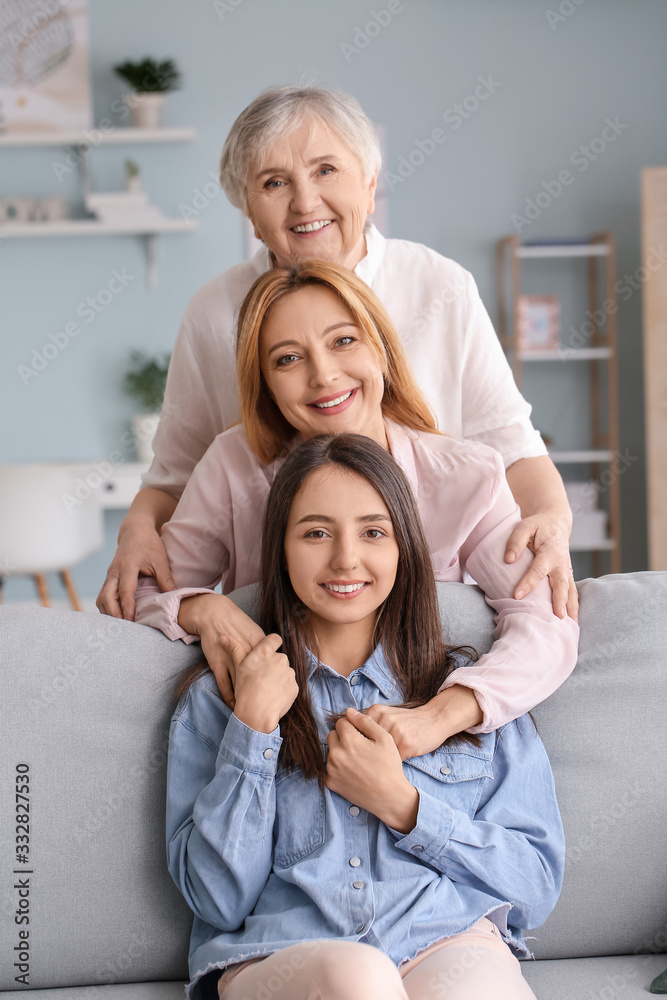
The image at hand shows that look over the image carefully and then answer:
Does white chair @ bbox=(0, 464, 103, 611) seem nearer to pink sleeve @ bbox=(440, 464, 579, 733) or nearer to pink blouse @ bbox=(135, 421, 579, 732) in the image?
pink blouse @ bbox=(135, 421, 579, 732)

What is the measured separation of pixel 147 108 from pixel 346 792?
13.2 ft

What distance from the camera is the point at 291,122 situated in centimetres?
146

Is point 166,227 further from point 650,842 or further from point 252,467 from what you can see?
point 650,842

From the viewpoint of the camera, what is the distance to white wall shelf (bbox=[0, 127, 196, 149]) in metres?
4.36

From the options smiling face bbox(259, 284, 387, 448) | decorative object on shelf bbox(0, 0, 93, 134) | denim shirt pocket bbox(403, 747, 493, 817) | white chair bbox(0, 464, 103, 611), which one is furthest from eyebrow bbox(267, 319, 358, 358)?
decorative object on shelf bbox(0, 0, 93, 134)

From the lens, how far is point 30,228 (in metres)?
4.40

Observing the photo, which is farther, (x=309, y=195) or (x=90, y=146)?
(x=90, y=146)

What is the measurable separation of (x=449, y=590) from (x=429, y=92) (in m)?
3.84

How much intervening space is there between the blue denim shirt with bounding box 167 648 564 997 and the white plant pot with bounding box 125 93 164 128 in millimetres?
3830

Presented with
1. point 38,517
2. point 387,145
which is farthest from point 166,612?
point 387,145

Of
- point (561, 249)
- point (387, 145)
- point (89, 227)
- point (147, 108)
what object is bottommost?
point (561, 249)

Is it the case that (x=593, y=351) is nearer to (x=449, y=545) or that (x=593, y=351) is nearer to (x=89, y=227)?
(x=89, y=227)

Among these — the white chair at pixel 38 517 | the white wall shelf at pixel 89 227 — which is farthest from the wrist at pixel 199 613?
the white wall shelf at pixel 89 227

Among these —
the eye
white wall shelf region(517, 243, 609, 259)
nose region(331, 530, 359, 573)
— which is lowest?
nose region(331, 530, 359, 573)
